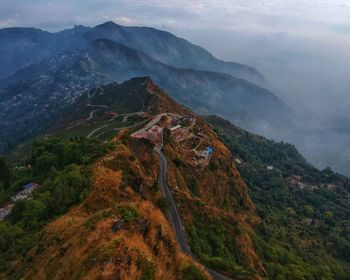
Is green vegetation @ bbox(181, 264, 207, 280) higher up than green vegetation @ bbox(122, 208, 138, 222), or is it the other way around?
green vegetation @ bbox(122, 208, 138, 222)

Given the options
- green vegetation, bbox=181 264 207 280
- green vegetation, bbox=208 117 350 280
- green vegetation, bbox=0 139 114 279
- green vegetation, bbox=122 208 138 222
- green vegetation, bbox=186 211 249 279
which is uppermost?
green vegetation, bbox=122 208 138 222

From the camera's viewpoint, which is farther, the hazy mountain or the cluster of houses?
the cluster of houses

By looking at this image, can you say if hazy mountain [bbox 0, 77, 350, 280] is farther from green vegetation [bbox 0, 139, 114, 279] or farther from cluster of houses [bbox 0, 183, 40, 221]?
cluster of houses [bbox 0, 183, 40, 221]

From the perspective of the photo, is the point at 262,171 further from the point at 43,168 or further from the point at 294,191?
the point at 43,168

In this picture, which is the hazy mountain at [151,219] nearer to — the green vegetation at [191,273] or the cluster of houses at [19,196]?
the green vegetation at [191,273]

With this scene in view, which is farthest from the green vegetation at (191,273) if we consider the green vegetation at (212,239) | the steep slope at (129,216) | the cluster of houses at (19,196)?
the cluster of houses at (19,196)

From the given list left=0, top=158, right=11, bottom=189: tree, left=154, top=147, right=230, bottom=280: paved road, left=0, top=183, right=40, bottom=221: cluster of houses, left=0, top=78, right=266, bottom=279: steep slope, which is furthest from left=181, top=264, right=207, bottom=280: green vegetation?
left=0, top=158, right=11, bottom=189: tree

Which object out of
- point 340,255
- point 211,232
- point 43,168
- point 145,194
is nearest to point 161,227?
point 145,194

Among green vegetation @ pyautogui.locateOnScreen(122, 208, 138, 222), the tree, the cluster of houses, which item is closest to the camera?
green vegetation @ pyautogui.locateOnScreen(122, 208, 138, 222)

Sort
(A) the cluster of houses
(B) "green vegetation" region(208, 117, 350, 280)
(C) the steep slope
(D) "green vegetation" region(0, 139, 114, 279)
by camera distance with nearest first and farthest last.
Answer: (C) the steep slope → (D) "green vegetation" region(0, 139, 114, 279) → (A) the cluster of houses → (B) "green vegetation" region(208, 117, 350, 280)
